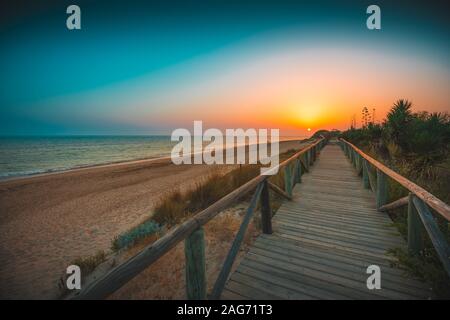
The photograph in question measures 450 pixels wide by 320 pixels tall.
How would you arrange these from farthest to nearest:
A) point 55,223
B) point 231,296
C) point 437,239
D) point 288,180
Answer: point 55,223
point 288,180
point 231,296
point 437,239

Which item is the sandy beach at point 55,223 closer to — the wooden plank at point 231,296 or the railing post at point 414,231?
the wooden plank at point 231,296

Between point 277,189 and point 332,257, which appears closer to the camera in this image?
point 332,257

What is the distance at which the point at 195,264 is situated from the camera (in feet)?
6.15

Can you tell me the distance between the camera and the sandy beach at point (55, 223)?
391 cm

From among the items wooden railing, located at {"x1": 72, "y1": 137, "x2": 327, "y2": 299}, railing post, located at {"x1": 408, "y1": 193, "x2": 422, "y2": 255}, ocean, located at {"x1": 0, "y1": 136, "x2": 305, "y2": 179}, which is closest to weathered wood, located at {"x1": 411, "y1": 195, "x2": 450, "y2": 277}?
railing post, located at {"x1": 408, "y1": 193, "x2": 422, "y2": 255}

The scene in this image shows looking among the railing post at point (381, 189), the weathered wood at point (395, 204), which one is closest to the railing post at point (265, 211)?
the weathered wood at point (395, 204)

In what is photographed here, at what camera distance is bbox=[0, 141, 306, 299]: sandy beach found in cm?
391

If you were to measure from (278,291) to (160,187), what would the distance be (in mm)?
9269

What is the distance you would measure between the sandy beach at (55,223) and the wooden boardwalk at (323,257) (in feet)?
11.3

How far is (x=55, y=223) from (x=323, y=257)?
7889 millimetres

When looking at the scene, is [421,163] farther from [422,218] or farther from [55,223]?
[55,223]

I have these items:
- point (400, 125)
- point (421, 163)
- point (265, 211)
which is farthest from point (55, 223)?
point (400, 125)

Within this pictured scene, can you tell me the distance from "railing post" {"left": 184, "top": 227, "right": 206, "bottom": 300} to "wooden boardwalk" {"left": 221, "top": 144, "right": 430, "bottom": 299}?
561 millimetres
